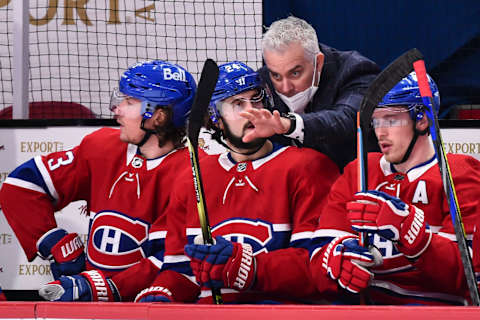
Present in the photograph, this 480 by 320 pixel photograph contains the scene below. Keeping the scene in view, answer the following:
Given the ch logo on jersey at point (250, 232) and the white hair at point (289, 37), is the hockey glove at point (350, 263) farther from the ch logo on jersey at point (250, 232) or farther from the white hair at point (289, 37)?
the white hair at point (289, 37)

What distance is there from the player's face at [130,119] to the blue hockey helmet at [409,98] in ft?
2.76

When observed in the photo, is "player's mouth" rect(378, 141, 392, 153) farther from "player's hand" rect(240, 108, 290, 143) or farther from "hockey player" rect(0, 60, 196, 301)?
"hockey player" rect(0, 60, 196, 301)

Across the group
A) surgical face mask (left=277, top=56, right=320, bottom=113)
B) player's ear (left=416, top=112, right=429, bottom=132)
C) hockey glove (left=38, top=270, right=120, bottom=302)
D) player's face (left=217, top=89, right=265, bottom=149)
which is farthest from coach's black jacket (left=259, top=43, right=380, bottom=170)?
hockey glove (left=38, top=270, right=120, bottom=302)

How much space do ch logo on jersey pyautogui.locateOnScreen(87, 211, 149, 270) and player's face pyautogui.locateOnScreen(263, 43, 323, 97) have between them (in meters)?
0.66

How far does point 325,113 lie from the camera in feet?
7.88

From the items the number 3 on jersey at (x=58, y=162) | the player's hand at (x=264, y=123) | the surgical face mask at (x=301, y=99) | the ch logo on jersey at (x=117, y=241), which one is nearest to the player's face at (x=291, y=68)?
the surgical face mask at (x=301, y=99)

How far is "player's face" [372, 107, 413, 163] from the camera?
222cm

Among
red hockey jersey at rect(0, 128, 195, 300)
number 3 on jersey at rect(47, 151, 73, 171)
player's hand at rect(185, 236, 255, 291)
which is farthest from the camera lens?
number 3 on jersey at rect(47, 151, 73, 171)

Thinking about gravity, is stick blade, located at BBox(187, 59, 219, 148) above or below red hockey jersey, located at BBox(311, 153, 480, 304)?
above

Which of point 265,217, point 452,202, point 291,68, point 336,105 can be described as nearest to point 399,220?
point 452,202

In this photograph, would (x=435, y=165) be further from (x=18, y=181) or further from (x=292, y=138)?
(x=18, y=181)

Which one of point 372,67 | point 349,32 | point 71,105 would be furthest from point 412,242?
point 71,105

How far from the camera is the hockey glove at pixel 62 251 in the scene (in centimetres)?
258

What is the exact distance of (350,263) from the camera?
206 cm
